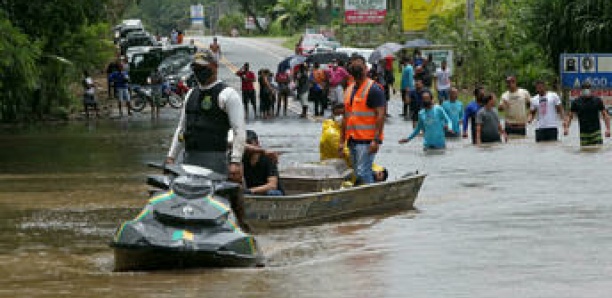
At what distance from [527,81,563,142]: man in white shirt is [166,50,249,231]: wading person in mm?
13577

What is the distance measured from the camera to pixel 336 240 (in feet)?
46.5

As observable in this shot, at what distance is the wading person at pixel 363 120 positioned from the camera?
620 inches

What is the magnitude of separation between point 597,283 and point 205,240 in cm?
316

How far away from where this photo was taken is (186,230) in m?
11.3

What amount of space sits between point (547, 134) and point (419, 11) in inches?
1529

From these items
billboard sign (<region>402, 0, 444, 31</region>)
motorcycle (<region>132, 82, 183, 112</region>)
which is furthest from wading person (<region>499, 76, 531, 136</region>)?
billboard sign (<region>402, 0, 444, 31</region>)

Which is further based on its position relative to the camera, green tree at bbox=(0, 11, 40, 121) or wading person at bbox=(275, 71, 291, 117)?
wading person at bbox=(275, 71, 291, 117)

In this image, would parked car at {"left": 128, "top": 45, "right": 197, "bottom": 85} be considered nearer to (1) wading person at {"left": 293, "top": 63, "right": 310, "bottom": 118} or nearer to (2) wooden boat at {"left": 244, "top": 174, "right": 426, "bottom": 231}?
(1) wading person at {"left": 293, "top": 63, "right": 310, "bottom": 118}

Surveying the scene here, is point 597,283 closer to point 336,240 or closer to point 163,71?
point 336,240

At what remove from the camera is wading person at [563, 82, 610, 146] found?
23797mm

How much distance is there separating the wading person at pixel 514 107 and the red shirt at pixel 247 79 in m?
16.3

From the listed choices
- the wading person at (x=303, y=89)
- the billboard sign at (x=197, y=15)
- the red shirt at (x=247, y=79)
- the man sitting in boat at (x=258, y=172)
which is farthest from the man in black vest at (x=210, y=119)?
the billboard sign at (x=197, y=15)

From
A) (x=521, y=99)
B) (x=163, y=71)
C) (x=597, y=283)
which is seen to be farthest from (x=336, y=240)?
(x=163, y=71)

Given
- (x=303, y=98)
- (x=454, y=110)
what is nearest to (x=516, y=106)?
(x=454, y=110)
